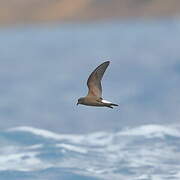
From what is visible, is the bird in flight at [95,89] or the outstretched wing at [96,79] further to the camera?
the outstretched wing at [96,79]

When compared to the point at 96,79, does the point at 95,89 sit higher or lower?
lower

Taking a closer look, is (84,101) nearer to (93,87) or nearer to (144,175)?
(93,87)

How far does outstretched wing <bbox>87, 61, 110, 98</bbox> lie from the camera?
2748cm

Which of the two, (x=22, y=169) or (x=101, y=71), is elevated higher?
(x=22, y=169)

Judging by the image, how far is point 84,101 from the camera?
26.7 metres

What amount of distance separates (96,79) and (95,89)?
492mm

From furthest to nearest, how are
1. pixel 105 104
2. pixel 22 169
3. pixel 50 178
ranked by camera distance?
1. pixel 22 169
2. pixel 50 178
3. pixel 105 104

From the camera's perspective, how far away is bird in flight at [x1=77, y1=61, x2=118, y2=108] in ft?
87.1

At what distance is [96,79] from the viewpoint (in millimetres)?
27875

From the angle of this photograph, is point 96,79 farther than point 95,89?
Yes

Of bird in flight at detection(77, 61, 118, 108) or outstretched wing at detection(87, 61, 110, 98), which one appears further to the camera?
outstretched wing at detection(87, 61, 110, 98)

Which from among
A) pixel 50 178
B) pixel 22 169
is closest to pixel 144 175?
pixel 50 178

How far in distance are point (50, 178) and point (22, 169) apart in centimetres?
1823

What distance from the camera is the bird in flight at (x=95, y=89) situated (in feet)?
87.1
